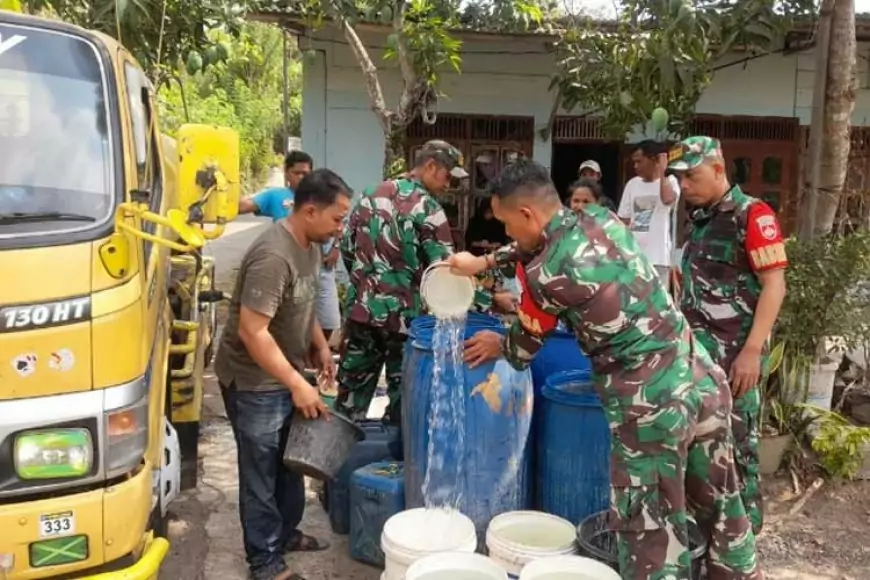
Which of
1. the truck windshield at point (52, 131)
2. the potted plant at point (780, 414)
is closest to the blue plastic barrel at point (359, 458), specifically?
the truck windshield at point (52, 131)

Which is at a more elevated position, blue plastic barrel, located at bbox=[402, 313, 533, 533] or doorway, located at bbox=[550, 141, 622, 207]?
doorway, located at bbox=[550, 141, 622, 207]

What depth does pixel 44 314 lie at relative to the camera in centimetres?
212

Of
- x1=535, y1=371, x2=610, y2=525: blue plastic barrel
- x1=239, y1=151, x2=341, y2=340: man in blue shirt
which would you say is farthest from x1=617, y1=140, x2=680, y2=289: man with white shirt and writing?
x1=535, y1=371, x2=610, y2=525: blue plastic barrel

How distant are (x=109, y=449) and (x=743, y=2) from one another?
5.09 metres

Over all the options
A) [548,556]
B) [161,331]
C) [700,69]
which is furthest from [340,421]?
[700,69]

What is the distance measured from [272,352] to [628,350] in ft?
4.19

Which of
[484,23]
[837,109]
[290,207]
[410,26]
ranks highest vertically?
[484,23]

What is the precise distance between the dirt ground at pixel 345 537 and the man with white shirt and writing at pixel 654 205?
1899mm

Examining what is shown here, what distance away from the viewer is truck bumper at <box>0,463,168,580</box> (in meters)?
2.11

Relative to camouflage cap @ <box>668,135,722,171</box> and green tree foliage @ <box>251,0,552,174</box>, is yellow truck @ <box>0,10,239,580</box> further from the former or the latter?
green tree foliage @ <box>251,0,552,174</box>

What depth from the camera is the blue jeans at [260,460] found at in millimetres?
3271

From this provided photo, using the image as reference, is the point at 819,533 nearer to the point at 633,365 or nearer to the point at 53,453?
the point at 633,365

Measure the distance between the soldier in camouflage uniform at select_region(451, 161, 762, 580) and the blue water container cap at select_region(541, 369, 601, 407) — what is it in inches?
17.3

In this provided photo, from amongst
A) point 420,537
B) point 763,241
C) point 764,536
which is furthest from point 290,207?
point 764,536
